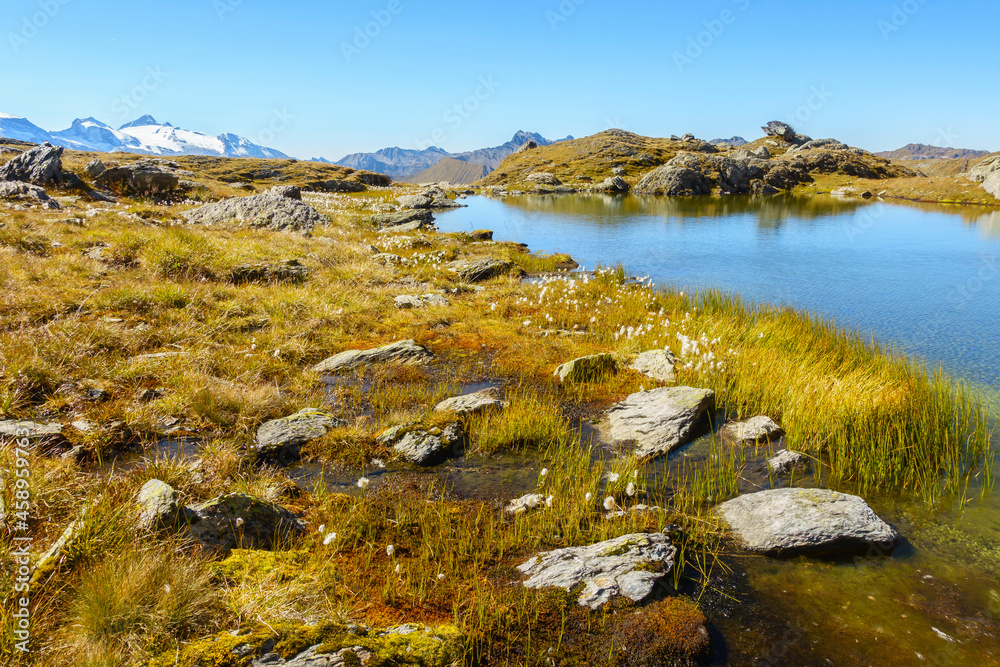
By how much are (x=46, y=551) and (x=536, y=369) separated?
28.5 feet

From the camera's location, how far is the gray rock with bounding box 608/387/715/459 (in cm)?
803

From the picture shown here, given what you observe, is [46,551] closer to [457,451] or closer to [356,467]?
[356,467]

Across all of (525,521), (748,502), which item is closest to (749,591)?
(748,502)

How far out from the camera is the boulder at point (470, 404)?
868cm

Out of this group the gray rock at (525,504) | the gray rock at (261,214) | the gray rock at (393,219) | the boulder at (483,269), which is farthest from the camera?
the gray rock at (393,219)

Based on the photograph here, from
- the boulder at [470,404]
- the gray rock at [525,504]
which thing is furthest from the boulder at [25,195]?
the gray rock at [525,504]

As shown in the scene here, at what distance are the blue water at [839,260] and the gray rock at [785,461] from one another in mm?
6755

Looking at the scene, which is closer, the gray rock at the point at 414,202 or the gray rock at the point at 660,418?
the gray rock at the point at 660,418

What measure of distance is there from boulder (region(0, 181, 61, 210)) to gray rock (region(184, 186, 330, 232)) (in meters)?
5.25

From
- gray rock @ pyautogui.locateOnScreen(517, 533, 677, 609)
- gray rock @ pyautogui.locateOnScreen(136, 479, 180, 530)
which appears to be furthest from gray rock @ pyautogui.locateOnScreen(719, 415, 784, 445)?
gray rock @ pyautogui.locateOnScreen(136, 479, 180, 530)

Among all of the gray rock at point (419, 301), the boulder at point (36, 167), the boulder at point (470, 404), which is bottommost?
the boulder at point (470, 404)

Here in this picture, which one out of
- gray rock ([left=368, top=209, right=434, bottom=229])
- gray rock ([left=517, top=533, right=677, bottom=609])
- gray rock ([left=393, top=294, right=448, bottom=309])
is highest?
gray rock ([left=368, top=209, right=434, bottom=229])

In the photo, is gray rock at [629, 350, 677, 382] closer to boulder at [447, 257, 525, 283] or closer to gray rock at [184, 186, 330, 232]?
boulder at [447, 257, 525, 283]

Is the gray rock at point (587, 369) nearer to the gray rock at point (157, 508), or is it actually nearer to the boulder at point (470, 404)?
the boulder at point (470, 404)
